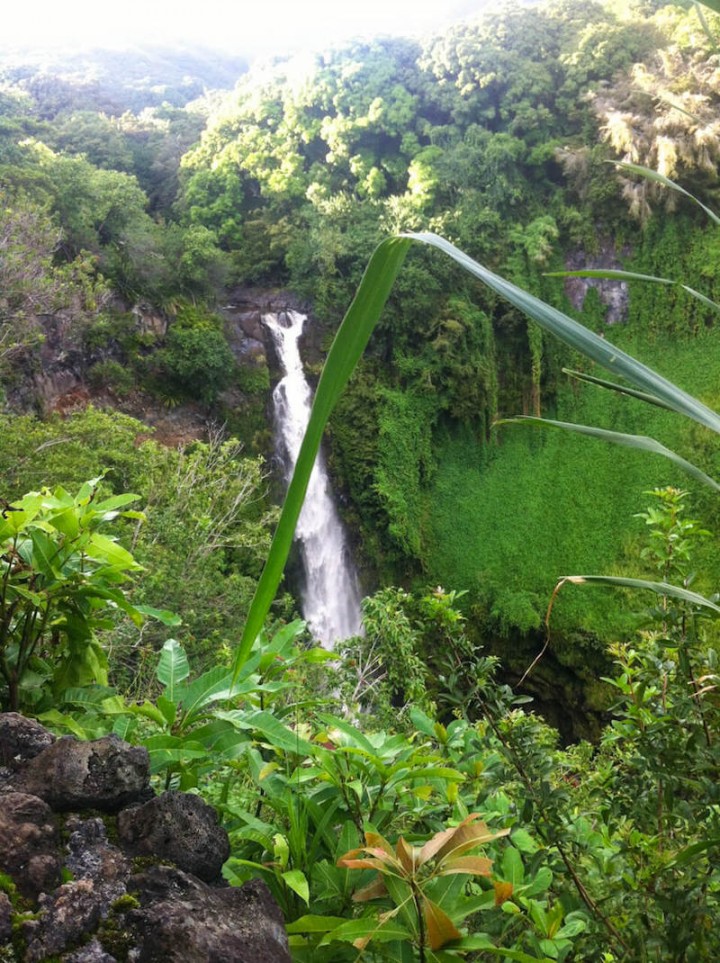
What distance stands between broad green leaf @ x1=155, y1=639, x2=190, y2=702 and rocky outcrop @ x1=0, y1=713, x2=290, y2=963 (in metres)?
0.13

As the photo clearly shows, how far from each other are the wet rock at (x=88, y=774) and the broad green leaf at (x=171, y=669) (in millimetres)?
114

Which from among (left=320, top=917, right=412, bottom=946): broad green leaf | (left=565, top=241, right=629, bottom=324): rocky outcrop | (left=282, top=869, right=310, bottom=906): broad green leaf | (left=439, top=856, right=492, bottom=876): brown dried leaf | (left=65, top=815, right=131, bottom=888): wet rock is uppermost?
(left=565, top=241, right=629, bottom=324): rocky outcrop

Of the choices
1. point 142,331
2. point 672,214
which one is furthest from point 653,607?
point 672,214

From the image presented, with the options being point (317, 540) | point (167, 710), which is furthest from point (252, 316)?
point (167, 710)

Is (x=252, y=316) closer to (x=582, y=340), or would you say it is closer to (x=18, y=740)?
(x=18, y=740)

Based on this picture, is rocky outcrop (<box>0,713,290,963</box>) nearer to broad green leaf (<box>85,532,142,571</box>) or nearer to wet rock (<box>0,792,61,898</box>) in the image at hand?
wet rock (<box>0,792,61,898</box>)

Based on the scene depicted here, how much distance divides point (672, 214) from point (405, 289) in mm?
4156

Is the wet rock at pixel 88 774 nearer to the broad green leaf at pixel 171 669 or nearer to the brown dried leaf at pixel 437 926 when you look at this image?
the broad green leaf at pixel 171 669

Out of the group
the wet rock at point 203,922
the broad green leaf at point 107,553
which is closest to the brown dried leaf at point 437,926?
the wet rock at point 203,922

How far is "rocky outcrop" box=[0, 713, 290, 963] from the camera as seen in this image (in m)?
0.44

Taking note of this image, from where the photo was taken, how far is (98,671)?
2.62 ft

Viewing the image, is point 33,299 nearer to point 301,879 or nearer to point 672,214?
point 301,879

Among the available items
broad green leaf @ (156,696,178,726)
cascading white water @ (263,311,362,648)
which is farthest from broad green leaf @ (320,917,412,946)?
cascading white water @ (263,311,362,648)

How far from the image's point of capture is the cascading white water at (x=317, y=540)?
7.80 m
